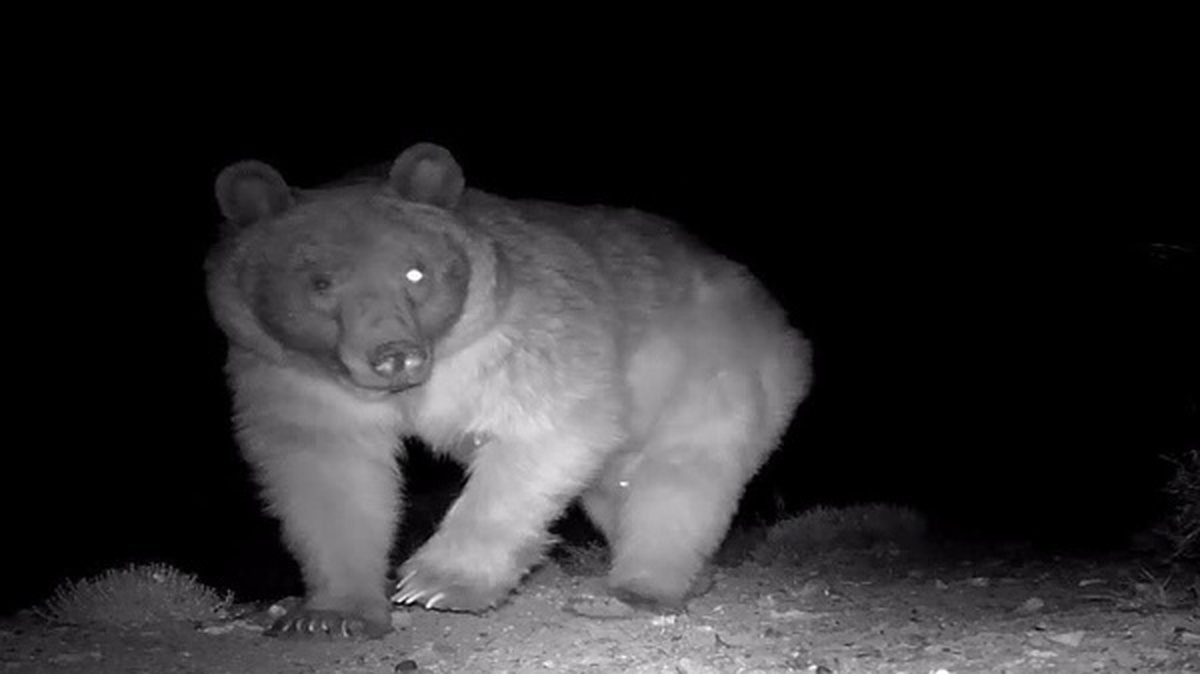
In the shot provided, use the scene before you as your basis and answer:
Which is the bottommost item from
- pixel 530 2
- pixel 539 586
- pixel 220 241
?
pixel 539 586

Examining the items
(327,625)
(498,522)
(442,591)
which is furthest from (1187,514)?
(327,625)

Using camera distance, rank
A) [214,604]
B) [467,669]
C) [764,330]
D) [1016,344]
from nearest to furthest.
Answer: [467,669], [214,604], [764,330], [1016,344]

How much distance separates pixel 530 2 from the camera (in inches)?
771

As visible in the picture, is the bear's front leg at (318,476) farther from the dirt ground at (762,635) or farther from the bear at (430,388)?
the dirt ground at (762,635)

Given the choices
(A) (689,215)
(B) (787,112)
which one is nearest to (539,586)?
(A) (689,215)

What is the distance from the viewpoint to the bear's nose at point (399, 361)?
5598 millimetres

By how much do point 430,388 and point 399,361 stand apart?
680 millimetres

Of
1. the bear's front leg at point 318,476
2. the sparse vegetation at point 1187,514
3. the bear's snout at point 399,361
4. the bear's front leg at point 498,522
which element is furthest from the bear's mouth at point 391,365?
the sparse vegetation at point 1187,514

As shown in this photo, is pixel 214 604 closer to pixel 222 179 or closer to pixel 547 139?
pixel 222 179

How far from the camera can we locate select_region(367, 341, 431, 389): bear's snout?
560 cm

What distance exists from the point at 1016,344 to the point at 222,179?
34.6ft

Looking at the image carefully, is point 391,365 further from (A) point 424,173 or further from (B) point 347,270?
(A) point 424,173

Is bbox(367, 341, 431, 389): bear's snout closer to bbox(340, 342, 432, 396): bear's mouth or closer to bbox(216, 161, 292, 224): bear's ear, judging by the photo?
bbox(340, 342, 432, 396): bear's mouth

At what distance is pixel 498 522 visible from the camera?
6.20 metres
